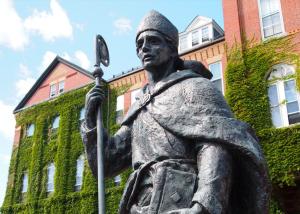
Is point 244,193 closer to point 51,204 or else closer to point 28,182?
point 51,204

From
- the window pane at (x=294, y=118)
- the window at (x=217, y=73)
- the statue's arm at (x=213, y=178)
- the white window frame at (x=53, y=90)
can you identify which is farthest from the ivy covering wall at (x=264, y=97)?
the white window frame at (x=53, y=90)

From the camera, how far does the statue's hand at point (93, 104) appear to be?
3568 mm

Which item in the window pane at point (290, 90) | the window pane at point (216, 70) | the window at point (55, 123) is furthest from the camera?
the window at point (55, 123)

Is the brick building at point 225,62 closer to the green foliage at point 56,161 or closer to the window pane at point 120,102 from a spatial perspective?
the window pane at point 120,102

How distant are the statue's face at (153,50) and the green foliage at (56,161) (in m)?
19.9

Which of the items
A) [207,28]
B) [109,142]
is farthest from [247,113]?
[109,142]

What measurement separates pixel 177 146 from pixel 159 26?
1.05 metres

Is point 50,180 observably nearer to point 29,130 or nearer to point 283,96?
point 29,130

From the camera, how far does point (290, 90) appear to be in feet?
59.3

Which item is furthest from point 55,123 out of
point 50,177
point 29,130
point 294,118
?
point 294,118

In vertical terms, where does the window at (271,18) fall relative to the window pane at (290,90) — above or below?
above

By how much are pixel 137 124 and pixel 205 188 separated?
973 mm

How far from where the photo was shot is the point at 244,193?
3.06 meters

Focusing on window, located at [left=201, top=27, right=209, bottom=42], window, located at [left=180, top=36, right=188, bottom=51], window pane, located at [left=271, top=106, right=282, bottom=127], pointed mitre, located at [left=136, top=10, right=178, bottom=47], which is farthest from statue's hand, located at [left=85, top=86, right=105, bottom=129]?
window, located at [left=180, top=36, right=188, bottom=51]
